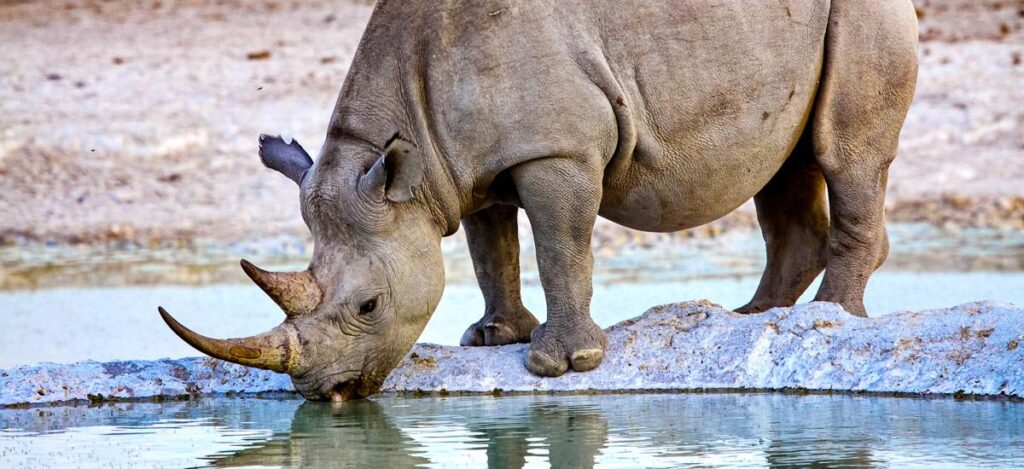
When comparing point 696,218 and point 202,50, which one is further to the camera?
point 202,50

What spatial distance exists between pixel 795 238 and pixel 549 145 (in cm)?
202

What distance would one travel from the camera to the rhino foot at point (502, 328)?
27.7 feet

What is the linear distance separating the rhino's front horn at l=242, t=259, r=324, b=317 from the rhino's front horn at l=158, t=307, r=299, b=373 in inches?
3.5

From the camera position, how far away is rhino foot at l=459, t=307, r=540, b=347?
8445 millimetres

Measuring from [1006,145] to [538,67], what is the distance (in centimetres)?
966

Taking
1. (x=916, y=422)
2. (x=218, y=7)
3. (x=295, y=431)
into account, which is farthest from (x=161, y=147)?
(x=916, y=422)

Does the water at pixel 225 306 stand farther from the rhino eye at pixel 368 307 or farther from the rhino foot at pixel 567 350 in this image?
the rhino eye at pixel 368 307

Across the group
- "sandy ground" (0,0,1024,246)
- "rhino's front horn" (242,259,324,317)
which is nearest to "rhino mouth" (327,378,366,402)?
"rhino's front horn" (242,259,324,317)

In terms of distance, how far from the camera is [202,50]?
19094mm

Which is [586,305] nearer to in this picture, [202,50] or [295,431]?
[295,431]

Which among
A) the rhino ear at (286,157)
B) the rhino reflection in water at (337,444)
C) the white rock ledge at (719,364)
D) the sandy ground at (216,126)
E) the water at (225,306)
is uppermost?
the sandy ground at (216,126)

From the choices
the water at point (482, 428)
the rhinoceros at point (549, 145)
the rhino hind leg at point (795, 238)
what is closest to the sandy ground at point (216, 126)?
the water at point (482, 428)

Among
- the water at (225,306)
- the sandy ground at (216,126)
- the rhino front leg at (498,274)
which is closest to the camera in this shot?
the rhino front leg at (498,274)

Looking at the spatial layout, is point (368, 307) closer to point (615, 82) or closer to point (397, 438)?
point (397, 438)
